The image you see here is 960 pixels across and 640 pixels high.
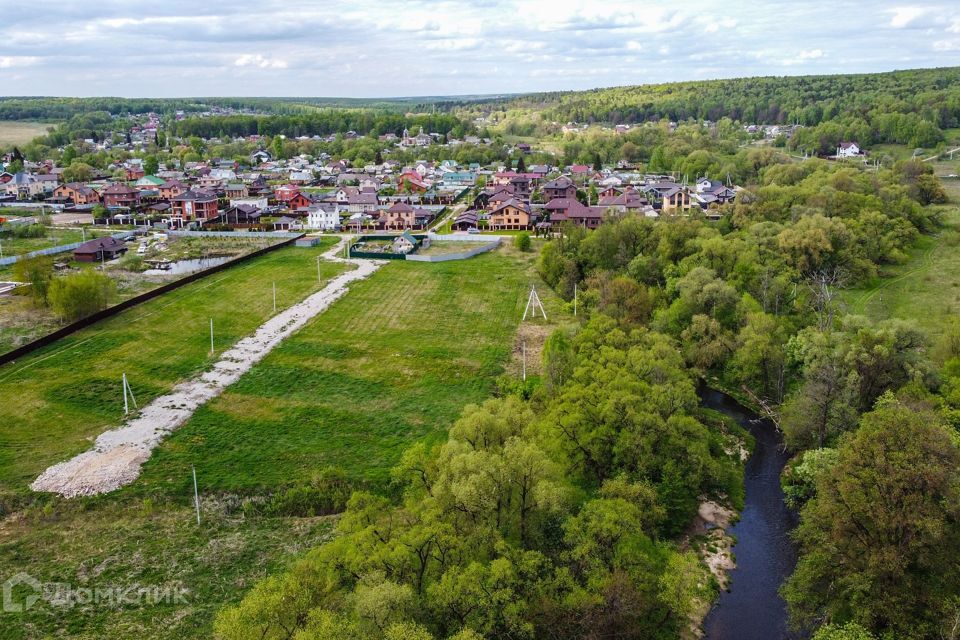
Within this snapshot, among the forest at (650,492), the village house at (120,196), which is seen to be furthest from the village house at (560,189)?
the village house at (120,196)

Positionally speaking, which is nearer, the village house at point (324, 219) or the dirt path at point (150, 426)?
the dirt path at point (150, 426)

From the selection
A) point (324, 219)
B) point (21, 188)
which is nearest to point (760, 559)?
point (324, 219)

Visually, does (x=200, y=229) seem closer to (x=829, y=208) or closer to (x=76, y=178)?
(x=76, y=178)

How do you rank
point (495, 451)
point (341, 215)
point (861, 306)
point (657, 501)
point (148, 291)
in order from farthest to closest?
1. point (341, 215)
2. point (148, 291)
3. point (861, 306)
4. point (657, 501)
5. point (495, 451)

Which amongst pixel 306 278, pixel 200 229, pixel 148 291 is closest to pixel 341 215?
pixel 200 229

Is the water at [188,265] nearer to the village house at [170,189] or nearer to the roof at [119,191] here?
the roof at [119,191]

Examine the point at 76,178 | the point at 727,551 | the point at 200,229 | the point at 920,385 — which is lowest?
the point at 727,551

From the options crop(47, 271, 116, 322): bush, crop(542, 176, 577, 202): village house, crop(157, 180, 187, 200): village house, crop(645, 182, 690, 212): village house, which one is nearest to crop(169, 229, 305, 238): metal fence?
crop(157, 180, 187, 200): village house
